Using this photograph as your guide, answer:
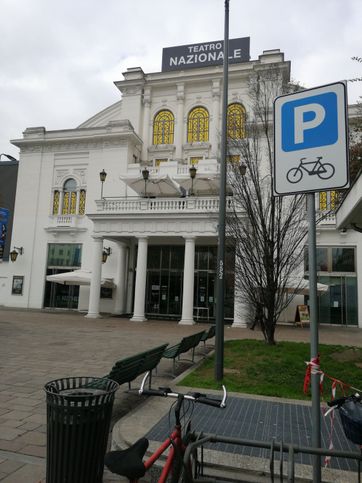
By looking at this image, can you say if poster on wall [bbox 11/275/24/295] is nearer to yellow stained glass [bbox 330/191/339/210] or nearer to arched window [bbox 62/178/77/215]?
arched window [bbox 62/178/77/215]

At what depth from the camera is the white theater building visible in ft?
83.7

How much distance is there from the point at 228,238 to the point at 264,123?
141 inches

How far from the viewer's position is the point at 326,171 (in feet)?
10.0

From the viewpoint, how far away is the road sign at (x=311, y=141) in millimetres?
3020

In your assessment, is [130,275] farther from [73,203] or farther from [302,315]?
[302,315]

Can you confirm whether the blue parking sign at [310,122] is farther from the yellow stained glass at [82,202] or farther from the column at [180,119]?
the yellow stained glass at [82,202]

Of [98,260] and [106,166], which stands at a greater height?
[106,166]

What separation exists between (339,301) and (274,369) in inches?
727

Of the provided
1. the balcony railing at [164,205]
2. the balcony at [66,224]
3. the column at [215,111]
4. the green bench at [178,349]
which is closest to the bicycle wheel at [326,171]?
the green bench at [178,349]

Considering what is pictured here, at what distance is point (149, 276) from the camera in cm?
2888

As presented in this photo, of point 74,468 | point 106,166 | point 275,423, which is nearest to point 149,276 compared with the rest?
point 106,166

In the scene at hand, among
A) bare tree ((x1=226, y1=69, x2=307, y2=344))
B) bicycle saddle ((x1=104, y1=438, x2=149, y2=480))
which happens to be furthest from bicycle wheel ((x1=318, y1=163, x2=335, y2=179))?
bare tree ((x1=226, y1=69, x2=307, y2=344))

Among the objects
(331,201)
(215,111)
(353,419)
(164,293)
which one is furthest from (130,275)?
(353,419)

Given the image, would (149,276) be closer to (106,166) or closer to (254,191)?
(106,166)
